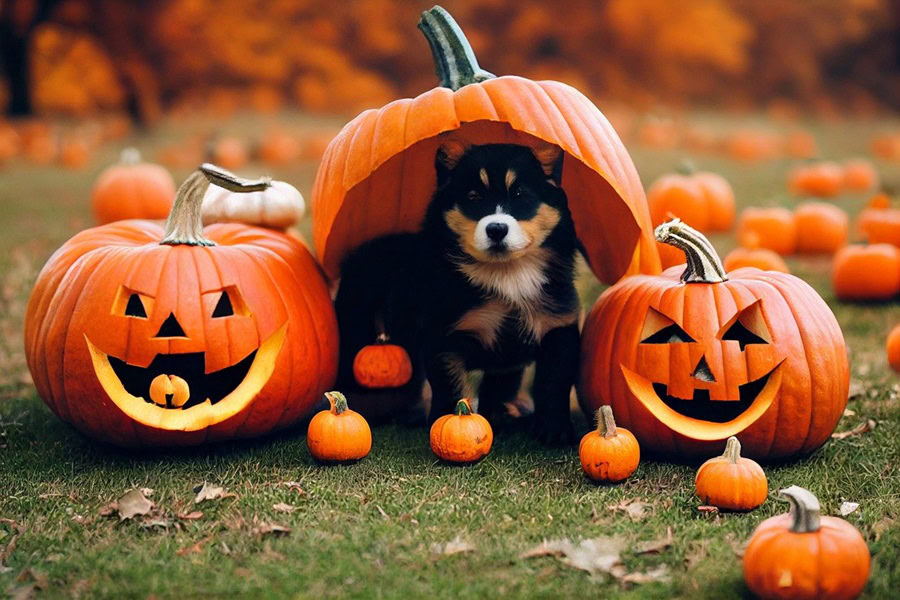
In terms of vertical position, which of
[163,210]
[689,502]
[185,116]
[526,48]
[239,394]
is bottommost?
[689,502]

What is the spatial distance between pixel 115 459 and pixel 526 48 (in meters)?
13.0

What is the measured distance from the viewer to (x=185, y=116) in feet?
46.8

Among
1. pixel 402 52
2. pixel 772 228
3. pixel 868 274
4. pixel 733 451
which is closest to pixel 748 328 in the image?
pixel 733 451

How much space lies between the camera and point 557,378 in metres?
3.77

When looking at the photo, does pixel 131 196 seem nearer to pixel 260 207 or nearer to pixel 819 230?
pixel 260 207

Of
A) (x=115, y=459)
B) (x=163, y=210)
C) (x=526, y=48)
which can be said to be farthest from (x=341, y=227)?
(x=526, y=48)

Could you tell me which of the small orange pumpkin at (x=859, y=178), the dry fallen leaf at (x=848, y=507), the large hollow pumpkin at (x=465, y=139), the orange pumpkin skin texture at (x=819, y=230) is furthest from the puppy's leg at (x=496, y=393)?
the small orange pumpkin at (x=859, y=178)

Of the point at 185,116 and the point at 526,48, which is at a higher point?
the point at 526,48

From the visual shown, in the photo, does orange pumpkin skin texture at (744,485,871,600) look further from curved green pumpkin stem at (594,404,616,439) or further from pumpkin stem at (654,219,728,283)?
pumpkin stem at (654,219,728,283)

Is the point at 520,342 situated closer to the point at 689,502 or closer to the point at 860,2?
the point at 689,502

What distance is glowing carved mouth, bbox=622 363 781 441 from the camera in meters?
3.40

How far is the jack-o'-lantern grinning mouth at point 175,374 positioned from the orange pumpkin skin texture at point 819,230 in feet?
16.9

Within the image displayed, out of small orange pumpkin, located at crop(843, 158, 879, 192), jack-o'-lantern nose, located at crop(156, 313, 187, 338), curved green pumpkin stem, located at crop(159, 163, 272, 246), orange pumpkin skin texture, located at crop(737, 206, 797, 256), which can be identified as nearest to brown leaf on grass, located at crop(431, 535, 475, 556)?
jack-o'-lantern nose, located at crop(156, 313, 187, 338)

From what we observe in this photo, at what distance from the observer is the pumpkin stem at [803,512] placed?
2408 mm
